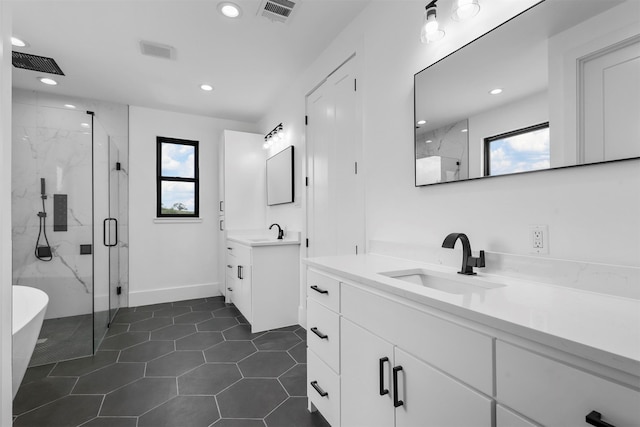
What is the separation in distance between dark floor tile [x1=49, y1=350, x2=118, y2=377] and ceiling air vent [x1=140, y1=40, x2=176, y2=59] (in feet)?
8.77

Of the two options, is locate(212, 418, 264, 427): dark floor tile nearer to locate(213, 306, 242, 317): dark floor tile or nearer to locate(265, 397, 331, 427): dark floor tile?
locate(265, 397, 331, 427): dark floor tile

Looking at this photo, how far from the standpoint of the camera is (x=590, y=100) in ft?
3.30

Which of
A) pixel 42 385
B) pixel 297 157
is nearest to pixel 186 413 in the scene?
pixel 42 385

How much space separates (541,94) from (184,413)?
2.43 m

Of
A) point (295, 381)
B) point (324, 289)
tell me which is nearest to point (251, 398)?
point (295, 381)

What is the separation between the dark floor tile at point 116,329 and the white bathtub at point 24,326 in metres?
1.01

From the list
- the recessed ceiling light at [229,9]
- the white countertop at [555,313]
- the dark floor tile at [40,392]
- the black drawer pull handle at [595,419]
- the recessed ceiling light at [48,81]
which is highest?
the recessed ceiling light at [229,9]

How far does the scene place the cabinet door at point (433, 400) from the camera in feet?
2.61

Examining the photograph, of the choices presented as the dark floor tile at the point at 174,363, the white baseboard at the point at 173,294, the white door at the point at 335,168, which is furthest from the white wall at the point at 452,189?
the white baseboard at the point at 173,294

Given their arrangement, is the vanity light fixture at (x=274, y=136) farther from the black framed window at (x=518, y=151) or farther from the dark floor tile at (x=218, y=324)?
the black framed window at (x=518, y=151)

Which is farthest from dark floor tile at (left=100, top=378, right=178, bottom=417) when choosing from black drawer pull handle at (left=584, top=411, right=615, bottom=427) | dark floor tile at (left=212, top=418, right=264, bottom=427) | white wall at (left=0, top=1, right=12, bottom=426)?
black drawer pull handle at (left=584, top=411, right=615, bottom=427)

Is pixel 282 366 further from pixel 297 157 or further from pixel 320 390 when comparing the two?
pixel 297 157

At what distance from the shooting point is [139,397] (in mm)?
1896

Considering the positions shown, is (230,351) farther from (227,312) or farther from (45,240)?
(45,240)
